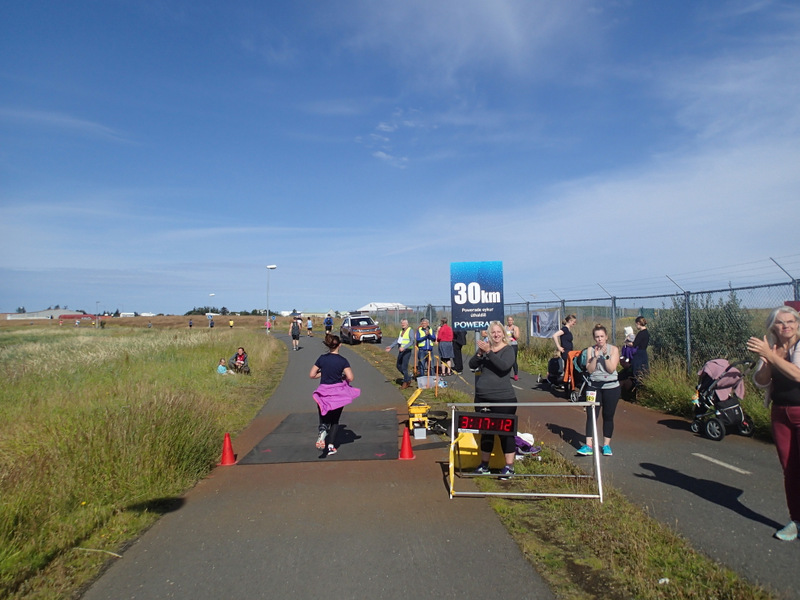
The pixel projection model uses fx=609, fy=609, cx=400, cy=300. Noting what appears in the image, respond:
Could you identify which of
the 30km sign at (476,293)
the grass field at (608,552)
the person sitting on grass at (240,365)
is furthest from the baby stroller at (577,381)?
the person sitting on grass at (240,365)

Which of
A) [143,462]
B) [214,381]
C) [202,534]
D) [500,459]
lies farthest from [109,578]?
[214,381]

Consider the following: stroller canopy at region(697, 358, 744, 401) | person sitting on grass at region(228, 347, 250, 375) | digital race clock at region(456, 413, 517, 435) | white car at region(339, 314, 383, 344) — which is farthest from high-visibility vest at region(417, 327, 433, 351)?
white car at region(339, 314, 383, 344)

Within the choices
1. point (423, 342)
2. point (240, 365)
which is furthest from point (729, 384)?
point (240, 365)

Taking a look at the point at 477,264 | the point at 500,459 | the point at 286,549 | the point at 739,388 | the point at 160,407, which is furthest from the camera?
the point at 477,264

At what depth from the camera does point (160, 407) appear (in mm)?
7883

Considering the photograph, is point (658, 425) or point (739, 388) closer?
point (739, 388)

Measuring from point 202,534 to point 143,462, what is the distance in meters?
1.82

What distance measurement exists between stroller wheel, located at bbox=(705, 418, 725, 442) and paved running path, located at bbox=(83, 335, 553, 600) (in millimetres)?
4285

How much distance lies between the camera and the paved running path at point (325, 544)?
13.6 feet

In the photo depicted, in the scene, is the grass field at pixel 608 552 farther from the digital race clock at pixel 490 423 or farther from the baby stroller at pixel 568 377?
the baby stroller at pixel 568 377

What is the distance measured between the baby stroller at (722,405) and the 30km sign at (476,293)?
423cm

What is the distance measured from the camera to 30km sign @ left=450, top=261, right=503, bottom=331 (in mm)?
12195

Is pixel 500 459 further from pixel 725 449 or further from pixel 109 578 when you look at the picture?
pixel 109 578

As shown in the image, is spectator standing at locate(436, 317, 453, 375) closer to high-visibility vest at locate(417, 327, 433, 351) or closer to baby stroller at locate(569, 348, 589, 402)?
high-visibility vest at locate(417, 327, 433, 351)
